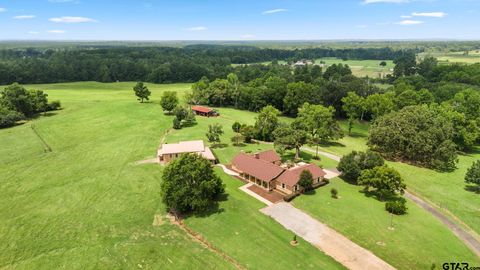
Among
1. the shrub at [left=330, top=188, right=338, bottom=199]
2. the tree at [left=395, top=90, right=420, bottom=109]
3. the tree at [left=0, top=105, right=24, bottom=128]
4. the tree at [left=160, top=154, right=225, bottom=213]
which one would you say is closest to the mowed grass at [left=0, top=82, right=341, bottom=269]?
the tree at [left=160, top=154, right=225, bottom=213]

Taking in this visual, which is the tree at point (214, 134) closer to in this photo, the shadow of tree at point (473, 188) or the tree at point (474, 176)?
the tree at point (474, 176)

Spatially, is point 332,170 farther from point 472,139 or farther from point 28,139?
point 28,139

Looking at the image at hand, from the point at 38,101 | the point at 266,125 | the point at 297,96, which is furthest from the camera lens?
the point at 297,96

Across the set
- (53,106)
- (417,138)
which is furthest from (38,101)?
(417,138)

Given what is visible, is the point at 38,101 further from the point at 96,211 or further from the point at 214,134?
the point at 96,211

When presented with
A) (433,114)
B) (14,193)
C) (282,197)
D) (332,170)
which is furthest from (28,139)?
(433,114)

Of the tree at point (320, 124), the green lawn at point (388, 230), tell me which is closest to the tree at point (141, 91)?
the tree at point (320, 124)

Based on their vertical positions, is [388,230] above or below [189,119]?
below
